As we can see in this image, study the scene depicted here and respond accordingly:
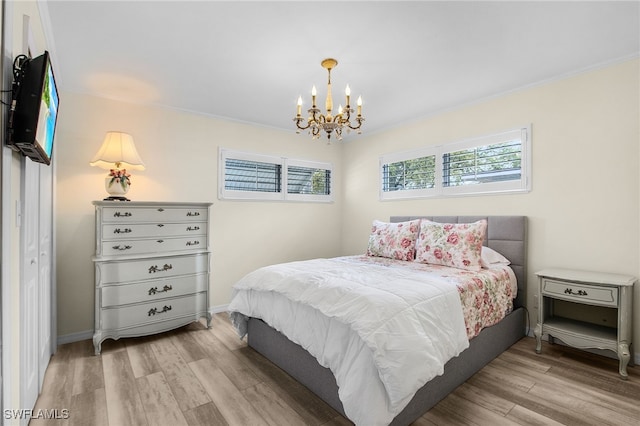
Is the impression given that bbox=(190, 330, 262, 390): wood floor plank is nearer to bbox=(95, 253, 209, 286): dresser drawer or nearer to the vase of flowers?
bbox=(95, 253, 209, 286): dresser drawer

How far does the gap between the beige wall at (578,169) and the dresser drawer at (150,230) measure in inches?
114

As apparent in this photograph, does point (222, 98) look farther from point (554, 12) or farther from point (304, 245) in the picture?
point (554, 12)

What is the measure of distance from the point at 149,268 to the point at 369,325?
89.1 inches

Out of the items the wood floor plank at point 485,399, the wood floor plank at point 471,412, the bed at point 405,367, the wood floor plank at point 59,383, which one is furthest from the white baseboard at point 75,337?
the wood floor plank at point 485,399

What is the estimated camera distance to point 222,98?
3.29m

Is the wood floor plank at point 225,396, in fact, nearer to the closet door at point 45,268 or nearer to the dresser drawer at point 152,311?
the dresser drawer at point 152,311

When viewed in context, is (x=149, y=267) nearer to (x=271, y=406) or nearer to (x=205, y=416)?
(x=205, y=416)

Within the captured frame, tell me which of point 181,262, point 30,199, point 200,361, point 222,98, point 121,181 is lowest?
point 200,361

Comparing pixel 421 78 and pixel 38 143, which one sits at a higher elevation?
pixel 421 78

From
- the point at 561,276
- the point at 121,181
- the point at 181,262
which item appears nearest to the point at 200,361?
the point at 181,262

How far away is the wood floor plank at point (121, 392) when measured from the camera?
70.4 inches

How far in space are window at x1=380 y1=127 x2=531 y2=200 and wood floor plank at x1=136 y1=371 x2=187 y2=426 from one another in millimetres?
3265

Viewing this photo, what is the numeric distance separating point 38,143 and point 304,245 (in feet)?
11.4

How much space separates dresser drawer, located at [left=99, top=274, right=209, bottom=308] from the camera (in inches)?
107
